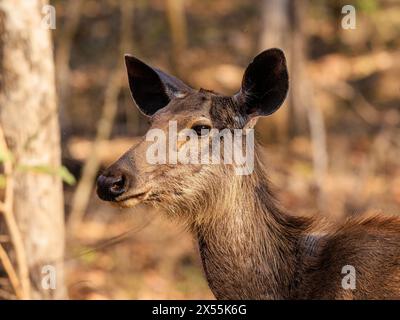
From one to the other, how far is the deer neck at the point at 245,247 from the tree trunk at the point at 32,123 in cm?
207

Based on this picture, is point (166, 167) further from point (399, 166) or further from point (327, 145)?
point (327, 145)

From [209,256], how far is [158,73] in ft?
4.65

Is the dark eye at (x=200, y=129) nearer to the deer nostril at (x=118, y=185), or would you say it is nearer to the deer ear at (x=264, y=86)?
the deer ear at (x=264, y=86)

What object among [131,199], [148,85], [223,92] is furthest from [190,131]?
[223,92]

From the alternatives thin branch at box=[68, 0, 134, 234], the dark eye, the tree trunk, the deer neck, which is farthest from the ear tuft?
thin branch at box=[68, 0, 134, 234]

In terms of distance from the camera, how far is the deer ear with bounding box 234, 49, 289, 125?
227 inches

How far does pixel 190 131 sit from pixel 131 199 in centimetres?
62

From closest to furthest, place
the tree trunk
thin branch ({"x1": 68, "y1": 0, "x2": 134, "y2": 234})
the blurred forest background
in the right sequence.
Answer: the tree trunk < thin branch ({"x1": 68, "y1": 0, "x2": 134, "y2": 234}) < the blurred forest background

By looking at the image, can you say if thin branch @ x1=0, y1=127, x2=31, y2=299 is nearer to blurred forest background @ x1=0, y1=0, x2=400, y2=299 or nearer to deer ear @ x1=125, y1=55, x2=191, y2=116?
blurred forest background @ x1=0, y1=0, x2=400, y2=299

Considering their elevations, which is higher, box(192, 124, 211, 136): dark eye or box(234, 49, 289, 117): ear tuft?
box(234, 49, 289, 117): ear tuft

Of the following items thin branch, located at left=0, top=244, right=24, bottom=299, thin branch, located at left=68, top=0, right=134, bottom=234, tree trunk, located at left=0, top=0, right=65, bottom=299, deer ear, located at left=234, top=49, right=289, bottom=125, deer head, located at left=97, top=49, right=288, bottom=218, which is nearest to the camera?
deer head, located at left=97, top=49, right=288, bottom=218

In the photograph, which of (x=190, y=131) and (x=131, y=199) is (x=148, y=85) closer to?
(x=190, y=131)

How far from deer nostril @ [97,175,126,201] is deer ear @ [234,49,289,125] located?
1116 mm

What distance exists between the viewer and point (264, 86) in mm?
5848
